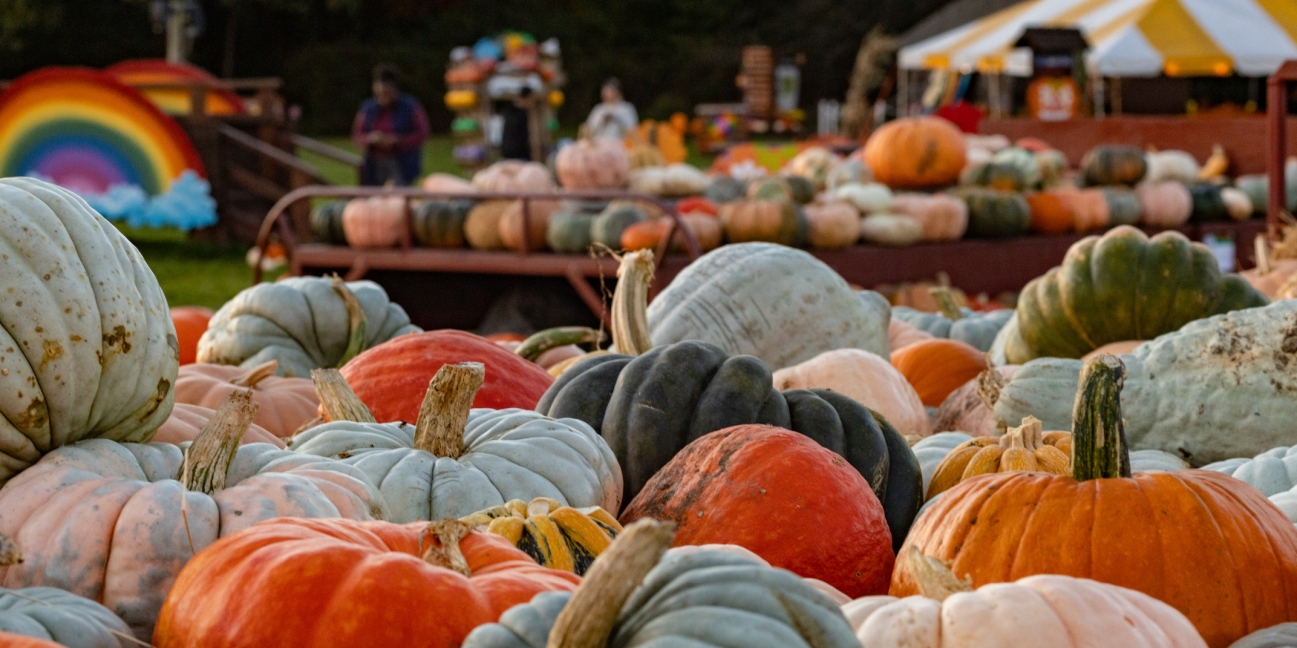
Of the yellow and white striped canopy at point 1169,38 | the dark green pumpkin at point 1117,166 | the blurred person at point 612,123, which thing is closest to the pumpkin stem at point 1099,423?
the dark green pumpkin at point 1117,166

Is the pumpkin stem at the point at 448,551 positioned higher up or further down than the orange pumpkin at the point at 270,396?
higher up

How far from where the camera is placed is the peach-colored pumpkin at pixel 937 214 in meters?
9.33

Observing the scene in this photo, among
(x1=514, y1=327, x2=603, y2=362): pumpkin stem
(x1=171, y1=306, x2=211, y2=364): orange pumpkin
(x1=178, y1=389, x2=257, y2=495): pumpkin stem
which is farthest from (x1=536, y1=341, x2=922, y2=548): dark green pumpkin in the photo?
(x1=171, y1=306, x2=211, y2=364): orange pumpkin

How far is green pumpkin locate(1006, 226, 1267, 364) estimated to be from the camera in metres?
Answer: 3.94

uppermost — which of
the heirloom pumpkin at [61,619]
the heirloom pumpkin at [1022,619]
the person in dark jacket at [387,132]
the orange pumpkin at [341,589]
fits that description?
the person in dark jacket at [387,132]

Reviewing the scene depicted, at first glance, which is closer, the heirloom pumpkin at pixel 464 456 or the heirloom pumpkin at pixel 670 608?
the heirloom pumpkin at pixel 670 608

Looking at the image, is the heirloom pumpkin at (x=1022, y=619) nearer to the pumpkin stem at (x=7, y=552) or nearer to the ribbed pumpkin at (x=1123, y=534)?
the ribbed pumpkin at (x=1123, y=534)

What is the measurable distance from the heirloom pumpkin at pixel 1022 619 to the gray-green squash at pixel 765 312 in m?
2.37

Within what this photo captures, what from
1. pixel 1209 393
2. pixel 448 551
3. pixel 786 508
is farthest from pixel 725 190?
pixel 448 551

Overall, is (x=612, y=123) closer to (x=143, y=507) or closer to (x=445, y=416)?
(x=445, y=416)

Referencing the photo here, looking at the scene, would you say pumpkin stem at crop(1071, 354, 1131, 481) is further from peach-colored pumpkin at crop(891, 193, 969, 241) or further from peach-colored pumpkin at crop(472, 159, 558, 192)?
peach-colored pumpkin at crop(472, 159, 558, 192)

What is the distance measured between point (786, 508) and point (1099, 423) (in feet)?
1.58

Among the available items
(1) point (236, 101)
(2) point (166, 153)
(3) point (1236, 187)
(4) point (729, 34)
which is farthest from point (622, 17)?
(3) point (1236, 187)

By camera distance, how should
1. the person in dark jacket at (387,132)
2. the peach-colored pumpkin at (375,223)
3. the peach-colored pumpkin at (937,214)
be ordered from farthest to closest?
1. the person in dark jacket at (387,132)
2. the peach-colored pumpkin at (937,214)
3. the peach-colored pumpkin at (375,223)
